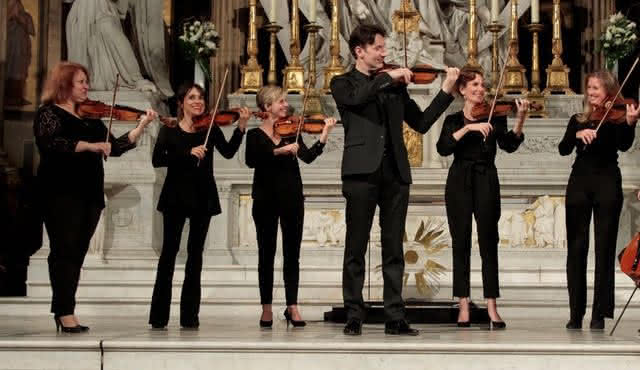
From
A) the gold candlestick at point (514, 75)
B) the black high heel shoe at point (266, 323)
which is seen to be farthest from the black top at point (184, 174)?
the gold candlestick at point (514, 75)

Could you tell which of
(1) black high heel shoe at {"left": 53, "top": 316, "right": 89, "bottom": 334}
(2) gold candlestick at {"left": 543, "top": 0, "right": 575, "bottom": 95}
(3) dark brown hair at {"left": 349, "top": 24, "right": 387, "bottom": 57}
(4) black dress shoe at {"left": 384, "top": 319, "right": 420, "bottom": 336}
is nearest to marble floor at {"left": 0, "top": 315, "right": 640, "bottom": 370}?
(4) black dress shoe at {"left": 384, "top": 319, "right": 420, "bottom": 336}

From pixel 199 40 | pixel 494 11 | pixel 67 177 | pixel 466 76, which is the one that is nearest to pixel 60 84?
pixel 67 177

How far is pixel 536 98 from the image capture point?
33.6 ft

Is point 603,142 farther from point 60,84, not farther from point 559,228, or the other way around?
point 60,84

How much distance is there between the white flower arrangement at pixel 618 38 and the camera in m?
10.3

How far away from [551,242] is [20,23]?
19.1 ft

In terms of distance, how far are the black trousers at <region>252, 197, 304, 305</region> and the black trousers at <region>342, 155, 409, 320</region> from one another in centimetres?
92

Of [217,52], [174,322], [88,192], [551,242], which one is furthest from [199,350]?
[217,52]

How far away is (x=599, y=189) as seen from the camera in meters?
6.69

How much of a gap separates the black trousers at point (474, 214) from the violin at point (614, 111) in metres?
0.71

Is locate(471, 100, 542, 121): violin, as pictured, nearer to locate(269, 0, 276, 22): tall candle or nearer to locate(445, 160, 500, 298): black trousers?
locate(445, 160, 500, 298): black trousers

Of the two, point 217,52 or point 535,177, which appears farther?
point 217,52

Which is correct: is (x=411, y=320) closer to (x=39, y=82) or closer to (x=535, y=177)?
(x=535, y=177)

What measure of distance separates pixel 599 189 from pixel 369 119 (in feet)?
5.37
